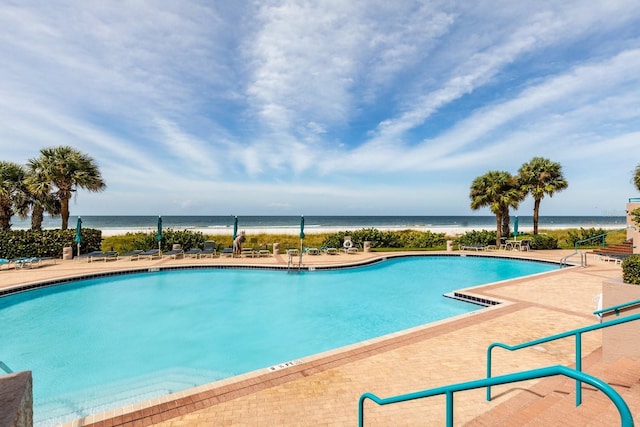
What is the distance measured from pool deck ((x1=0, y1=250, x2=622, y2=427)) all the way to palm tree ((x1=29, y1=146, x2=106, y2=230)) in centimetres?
2063

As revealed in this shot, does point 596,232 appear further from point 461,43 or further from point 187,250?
point 187,250

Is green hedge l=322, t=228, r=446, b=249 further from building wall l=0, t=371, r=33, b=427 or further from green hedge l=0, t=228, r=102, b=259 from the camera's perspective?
building wall l=0, t=371, r=33, b=427

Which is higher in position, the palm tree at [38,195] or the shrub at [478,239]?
the palm tree at [38,195]

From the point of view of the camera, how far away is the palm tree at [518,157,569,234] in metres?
25.4

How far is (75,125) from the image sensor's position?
55.8ft

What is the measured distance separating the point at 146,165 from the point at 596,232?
1451 inches

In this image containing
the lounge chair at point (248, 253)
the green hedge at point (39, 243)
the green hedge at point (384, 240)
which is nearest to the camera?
the green hedge at point (39, 243)

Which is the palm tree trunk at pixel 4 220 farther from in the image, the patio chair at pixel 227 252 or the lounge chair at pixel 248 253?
the lounge chair at pixel 248 253

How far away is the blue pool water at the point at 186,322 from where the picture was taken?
6957 millimetres

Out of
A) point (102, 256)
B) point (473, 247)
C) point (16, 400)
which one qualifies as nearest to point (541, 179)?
point (473, 247)

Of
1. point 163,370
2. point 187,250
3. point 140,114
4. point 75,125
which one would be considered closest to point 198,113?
point 140,114

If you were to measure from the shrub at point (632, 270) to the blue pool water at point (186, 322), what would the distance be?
19.0 ft

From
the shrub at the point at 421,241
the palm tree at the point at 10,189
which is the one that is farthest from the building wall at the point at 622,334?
the palm tree at the point at 10,189

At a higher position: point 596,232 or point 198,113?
point 198,113
